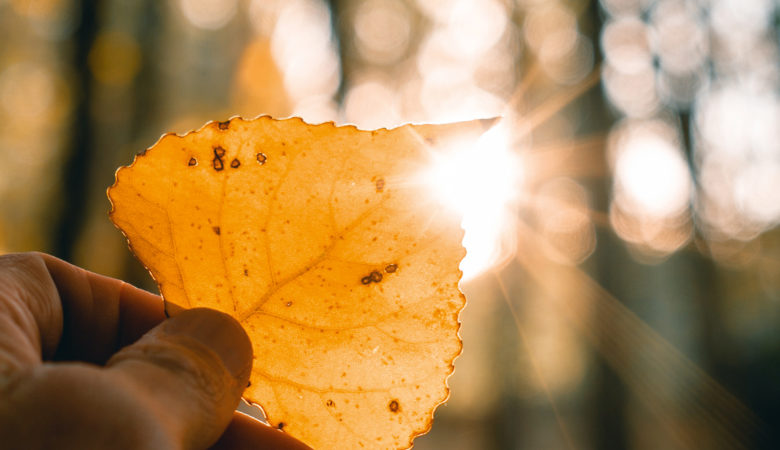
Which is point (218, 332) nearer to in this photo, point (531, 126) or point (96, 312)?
point (96, 312)

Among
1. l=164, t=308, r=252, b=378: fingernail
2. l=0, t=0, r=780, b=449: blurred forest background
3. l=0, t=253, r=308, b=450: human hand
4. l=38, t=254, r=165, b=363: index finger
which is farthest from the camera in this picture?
l=0, t=0, r=780, b=449: blurred forest background

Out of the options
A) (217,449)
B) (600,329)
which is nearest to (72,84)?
(217,449)

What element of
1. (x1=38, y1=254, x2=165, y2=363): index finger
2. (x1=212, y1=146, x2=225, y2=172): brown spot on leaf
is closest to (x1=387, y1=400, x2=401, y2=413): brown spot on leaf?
(x1=212, y1=146, x2=225, y2=172): brown spot on leaf

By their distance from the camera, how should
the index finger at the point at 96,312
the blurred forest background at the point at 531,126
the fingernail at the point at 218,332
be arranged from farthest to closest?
the blurred forest background at the point at 531,126 < the index finger at the point at 96,312 < the fingernail at the point at 218,332

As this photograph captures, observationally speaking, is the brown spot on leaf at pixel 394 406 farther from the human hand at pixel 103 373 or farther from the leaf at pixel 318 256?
the human hand at pixel 103 373

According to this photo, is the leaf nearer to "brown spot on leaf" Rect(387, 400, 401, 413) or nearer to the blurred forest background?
"brown spot on leaf" Rect(387, 400, 401, 413)

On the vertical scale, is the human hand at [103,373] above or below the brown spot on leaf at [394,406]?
above

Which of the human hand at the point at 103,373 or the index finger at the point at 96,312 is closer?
the human hand at the point at 103,373

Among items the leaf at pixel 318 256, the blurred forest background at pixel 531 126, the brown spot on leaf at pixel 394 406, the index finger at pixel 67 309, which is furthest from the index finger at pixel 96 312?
the blurred forest background at pixel 531 126
